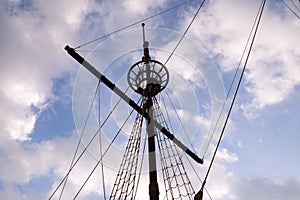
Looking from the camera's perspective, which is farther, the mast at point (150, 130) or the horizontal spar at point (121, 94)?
the horizontal spar at point (121, 94)

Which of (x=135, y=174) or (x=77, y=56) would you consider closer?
(x=135, y=174)

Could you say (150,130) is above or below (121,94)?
below

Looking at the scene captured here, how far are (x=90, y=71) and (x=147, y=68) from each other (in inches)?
124

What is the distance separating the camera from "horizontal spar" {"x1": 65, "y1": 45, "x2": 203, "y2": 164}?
16.6 m

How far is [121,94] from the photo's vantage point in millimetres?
17422

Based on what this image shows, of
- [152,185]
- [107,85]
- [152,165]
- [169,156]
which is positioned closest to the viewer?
[152,185]

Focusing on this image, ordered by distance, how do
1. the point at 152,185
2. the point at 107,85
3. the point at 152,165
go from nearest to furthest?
the point at 152,185 < the point at 152,165 < the point at 107,85

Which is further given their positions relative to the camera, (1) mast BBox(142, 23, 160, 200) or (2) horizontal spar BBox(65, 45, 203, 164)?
(2) horizontal spar BBox(65, 45, 203, 164)

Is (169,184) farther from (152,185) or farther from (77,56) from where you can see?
(77,56)

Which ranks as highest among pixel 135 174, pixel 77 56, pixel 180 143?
pixel 77 56

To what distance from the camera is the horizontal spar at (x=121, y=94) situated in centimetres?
1661

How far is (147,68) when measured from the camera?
1789 centimetres

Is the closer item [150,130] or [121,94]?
[150,130]

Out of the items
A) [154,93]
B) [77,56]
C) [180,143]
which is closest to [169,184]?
[180,143]
